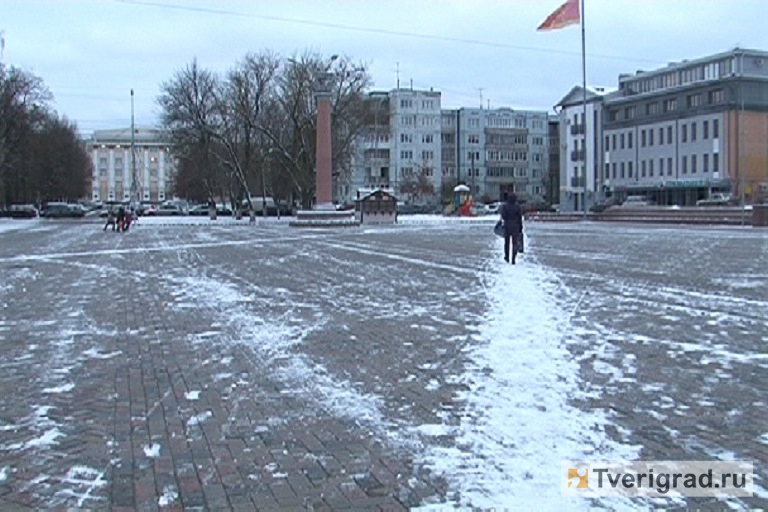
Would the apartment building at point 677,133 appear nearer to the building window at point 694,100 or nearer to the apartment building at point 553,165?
the building window at point 694,100

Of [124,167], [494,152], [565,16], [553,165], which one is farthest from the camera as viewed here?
[124,167]

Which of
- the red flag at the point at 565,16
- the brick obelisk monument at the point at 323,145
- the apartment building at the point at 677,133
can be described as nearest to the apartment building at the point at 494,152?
the apartment building at the point at 677,133

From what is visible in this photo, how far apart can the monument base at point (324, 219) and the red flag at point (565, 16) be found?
1697 cm

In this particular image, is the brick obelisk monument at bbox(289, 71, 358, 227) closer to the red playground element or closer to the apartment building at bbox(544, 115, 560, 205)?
the red playground element

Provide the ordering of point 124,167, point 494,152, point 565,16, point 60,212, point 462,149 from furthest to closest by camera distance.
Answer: point 124,167 < point 462,149 < point 494,152 < point 60,212 < point 565,16

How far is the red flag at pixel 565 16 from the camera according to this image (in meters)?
41.7

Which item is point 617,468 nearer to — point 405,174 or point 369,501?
point 369,501

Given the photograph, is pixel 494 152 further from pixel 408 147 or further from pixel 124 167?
pixel 124 167

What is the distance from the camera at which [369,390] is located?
7539 mm

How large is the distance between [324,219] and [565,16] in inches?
733

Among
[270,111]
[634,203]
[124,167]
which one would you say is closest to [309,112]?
[270,111]

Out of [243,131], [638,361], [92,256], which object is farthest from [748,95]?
[638,361]

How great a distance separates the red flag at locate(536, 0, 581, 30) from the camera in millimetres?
41656

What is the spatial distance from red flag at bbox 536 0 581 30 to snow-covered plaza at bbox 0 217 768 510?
2814 centimetres
